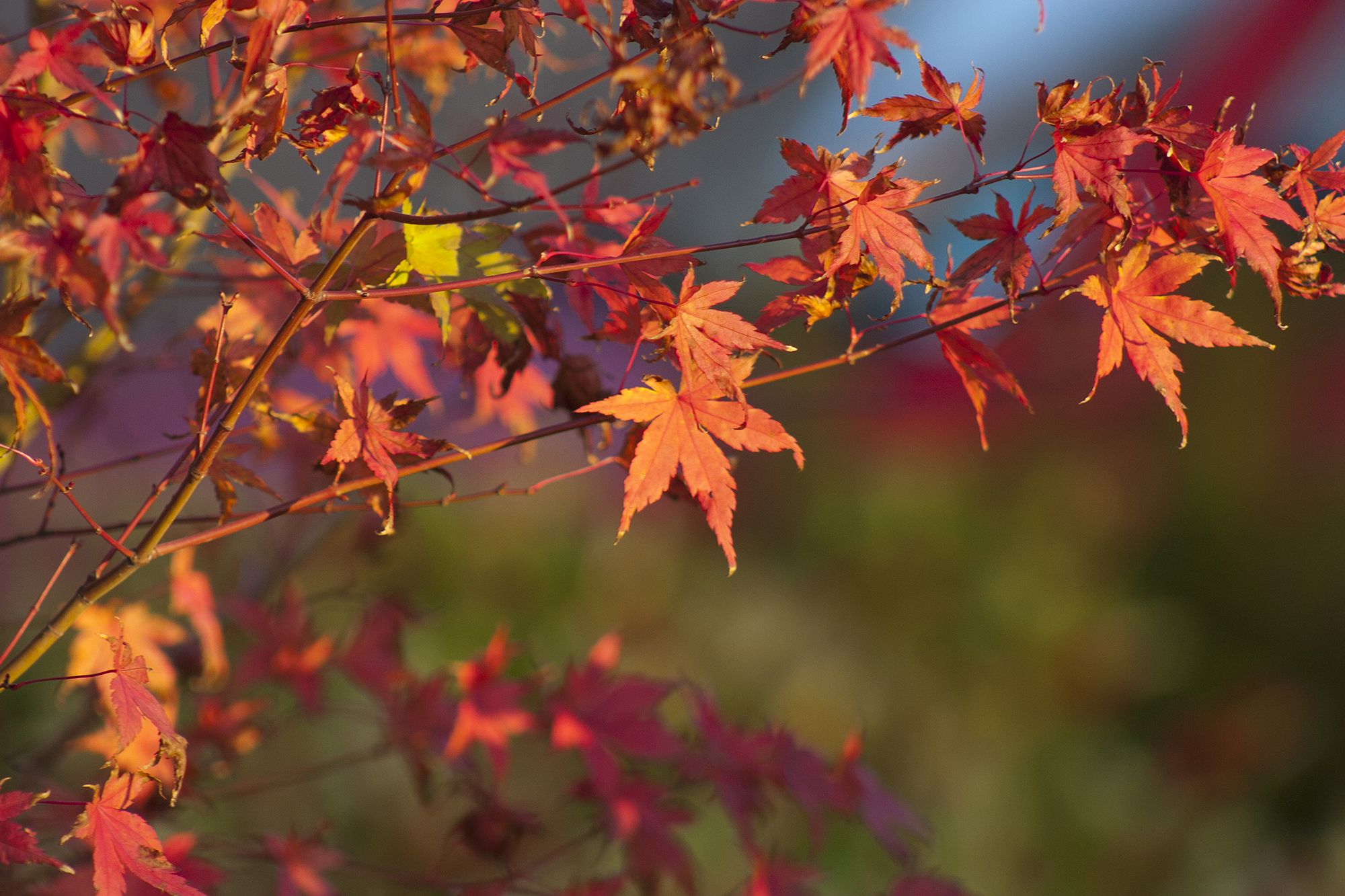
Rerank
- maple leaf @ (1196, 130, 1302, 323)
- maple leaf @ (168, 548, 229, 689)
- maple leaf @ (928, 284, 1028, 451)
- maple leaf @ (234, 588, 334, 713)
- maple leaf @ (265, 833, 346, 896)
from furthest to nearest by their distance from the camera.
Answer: maple leaf @ (234, 588, 334, 713) → maple leaf @ (168, 548, 229, 689) → maple leaf @ (265, 833, 346, 896) → maple leaf @ (928, 284, 1028, 451) → maple leaf @ (1196, 130, 1302, 323)

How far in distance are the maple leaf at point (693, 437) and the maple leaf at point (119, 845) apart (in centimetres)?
35

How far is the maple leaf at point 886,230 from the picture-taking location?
2.20 ft

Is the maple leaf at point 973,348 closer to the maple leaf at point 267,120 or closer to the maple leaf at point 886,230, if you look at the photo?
the maple leaf at point 886,230

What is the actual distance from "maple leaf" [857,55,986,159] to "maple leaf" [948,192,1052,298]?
0.05m

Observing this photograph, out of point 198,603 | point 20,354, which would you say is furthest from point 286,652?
point 20,354

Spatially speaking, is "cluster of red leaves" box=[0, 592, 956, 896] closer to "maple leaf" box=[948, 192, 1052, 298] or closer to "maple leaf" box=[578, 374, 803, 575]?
"maple leaf" box=[578, 374, 803, 575]

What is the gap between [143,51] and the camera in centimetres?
66

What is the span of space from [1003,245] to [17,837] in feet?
2.36

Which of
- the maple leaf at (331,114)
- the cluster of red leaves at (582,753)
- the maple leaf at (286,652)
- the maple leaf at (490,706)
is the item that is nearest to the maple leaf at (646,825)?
the cluster of red leaves at (582,753)

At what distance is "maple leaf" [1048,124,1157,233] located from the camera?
635 mm

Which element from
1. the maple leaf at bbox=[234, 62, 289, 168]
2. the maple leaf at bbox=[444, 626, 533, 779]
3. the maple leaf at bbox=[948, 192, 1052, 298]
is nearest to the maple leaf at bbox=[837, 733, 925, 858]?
the maple leaf at bbox=[444, 626, 533, 779]

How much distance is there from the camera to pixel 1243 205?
66cm

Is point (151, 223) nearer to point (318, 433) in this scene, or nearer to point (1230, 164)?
point (318, 433)

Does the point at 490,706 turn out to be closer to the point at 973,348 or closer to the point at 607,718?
the point at 607,718
